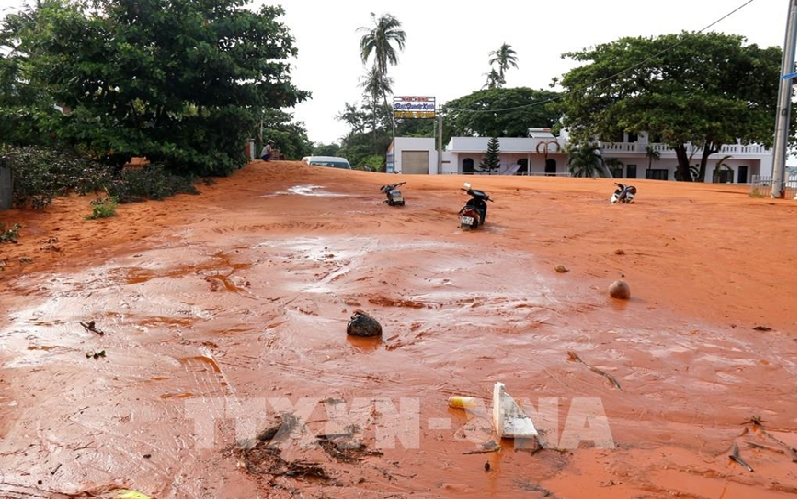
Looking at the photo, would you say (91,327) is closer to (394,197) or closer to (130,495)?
(130,495)

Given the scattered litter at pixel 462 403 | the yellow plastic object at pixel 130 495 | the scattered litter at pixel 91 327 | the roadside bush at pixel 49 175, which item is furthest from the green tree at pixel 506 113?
the yellow plastic object at pixel 130 495

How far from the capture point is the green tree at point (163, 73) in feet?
43.4

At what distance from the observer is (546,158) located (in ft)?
127

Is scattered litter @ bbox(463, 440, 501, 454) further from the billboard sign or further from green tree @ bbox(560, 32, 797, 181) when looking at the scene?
the billboard sign

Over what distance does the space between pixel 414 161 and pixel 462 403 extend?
3634cm

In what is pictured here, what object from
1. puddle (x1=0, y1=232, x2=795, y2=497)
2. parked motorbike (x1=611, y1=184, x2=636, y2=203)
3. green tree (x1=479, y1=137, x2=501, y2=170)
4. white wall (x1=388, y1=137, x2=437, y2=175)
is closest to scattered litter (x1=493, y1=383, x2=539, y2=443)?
puddle (x1=0, y1=232, x2=795, y2=497)

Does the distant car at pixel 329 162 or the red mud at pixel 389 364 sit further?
the distant car at pixel 329 162

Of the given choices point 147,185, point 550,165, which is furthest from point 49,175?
point 550,165

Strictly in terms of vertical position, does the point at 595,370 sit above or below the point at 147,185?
below

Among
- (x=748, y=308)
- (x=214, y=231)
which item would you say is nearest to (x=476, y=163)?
(x=214, y=231)

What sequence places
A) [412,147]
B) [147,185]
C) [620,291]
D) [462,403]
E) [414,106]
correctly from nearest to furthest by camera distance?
[462,403]
[620,291]
[147,185]
[412,147]
[414,106]

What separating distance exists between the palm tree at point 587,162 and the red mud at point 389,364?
26.8m

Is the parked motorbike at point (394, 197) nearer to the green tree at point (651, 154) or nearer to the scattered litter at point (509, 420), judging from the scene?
the scattered litter at point (509, 420)

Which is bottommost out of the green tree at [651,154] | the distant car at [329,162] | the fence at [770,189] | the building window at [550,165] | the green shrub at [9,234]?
the green shrub at [9,234]
